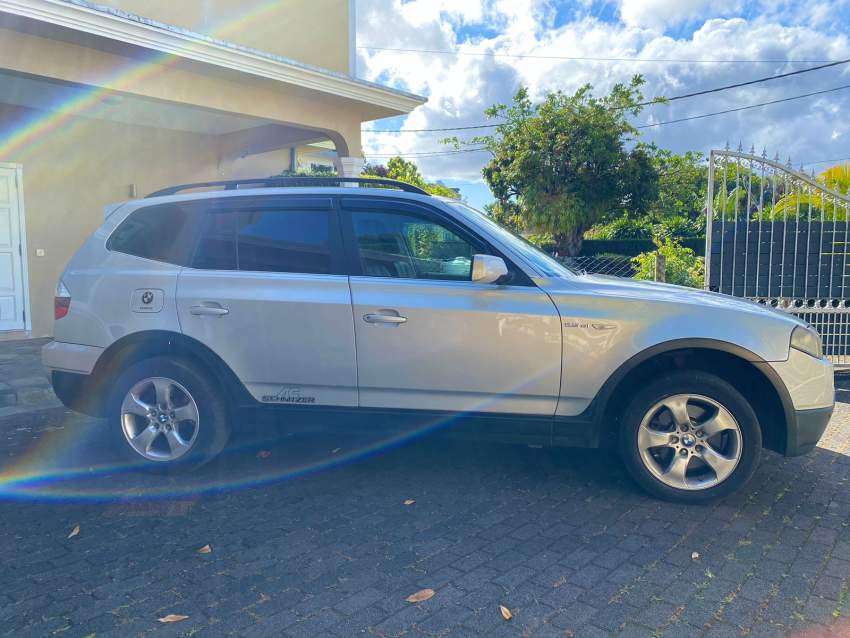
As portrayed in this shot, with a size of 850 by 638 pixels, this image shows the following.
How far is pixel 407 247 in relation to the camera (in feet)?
13.8

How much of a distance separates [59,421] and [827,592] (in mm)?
5885

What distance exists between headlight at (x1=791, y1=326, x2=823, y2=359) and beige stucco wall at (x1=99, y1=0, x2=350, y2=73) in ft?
27.1

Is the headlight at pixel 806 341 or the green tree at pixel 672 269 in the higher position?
the green tree at pixel 672 269

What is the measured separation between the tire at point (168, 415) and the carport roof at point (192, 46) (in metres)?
4.19

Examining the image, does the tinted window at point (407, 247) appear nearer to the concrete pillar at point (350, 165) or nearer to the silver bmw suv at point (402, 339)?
the silver bmw suv at point (402, 339)

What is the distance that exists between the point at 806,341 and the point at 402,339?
2387 mm

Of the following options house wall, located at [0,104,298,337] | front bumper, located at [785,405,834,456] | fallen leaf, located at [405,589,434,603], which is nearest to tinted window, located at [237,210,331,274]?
fallen leaf, located at [405,589,434,603]

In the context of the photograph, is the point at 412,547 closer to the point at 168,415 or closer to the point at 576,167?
the point at 168,415

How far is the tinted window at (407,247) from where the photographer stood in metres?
4.12

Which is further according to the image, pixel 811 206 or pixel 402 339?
pixel 811 206

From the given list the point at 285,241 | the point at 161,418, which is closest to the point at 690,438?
the point at 285,241

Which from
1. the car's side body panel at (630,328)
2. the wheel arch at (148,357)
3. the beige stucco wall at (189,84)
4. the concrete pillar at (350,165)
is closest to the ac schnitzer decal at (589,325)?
the car's side body panel at (630,328)

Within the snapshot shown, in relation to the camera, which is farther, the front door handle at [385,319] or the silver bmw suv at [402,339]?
the front door handle at [385,319]

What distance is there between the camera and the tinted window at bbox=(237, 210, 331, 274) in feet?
14.0
